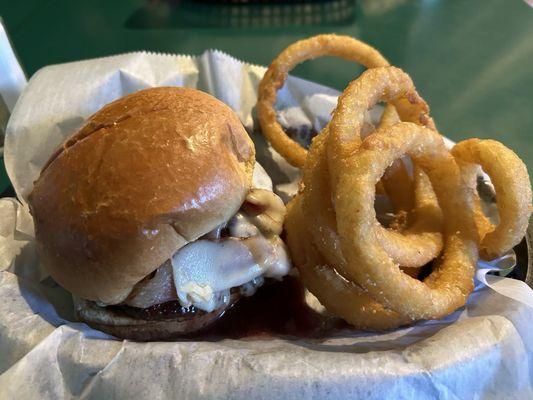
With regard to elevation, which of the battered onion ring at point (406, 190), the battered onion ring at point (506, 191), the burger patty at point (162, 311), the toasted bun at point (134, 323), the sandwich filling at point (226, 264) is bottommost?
the toasted bun at point (134, 323)

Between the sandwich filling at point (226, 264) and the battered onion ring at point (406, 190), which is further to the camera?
the battered onion ring at point (406, 190)

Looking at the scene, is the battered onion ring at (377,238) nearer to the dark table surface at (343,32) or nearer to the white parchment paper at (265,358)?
the white parchment paper at (265,358)

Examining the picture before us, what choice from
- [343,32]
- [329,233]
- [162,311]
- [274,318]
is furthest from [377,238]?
[343,32]

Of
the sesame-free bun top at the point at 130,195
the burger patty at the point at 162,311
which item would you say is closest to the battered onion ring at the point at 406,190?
the sesame-free bun top at the point at 130,195

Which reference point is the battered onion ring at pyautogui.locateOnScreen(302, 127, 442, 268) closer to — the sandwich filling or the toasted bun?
the sandwich filling

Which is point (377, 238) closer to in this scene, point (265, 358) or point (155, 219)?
point (265, 358)

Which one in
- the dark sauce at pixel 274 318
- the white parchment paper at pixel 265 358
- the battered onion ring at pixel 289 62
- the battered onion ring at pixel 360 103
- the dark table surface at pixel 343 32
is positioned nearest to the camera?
the white parchment paper at pixel 265 358
